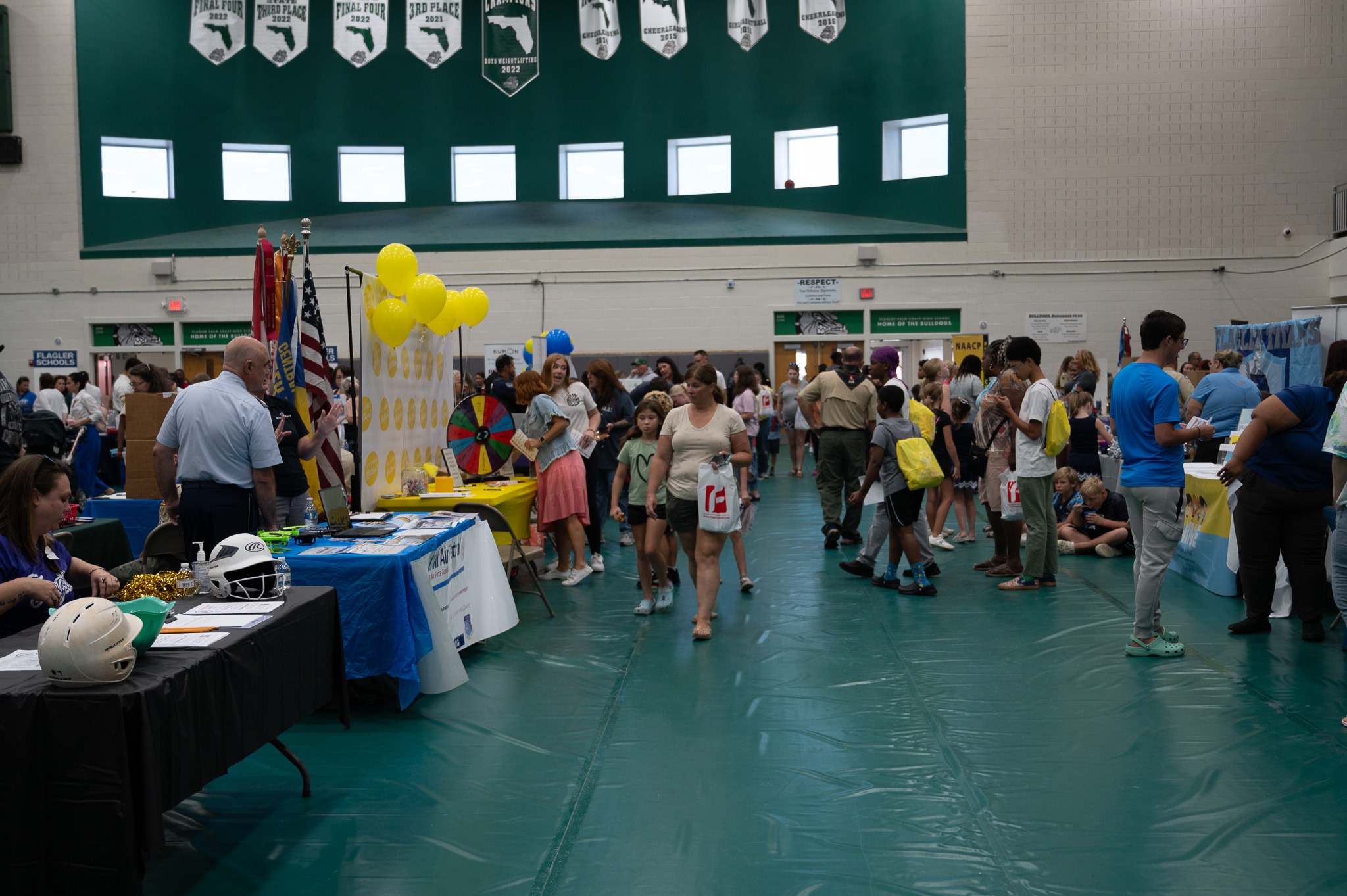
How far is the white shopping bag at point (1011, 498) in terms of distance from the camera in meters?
6.56

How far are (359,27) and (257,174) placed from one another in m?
4.83

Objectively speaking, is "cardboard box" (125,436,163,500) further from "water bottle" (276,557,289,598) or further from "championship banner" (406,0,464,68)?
"championship banner" (406,0,464,68)

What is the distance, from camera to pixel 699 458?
18.2ft

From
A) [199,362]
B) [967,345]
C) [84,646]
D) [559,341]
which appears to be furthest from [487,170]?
[84,646]

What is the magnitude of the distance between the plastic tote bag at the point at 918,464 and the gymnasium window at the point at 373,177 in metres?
13.1

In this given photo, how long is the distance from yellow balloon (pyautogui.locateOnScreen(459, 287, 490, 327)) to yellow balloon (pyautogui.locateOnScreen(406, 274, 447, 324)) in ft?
2.35

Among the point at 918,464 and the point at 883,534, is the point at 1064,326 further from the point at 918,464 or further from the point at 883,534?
the point at 918,464

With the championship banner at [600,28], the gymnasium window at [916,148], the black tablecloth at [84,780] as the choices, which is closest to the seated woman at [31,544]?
the black tablecloth at [84,780]

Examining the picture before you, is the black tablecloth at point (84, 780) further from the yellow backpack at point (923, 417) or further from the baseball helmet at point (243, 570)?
the yellow backpack at point (923, 417)

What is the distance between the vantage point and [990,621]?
19.3 ft

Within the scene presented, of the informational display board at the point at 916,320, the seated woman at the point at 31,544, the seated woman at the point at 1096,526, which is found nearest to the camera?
the seated woman at the point at 31,544

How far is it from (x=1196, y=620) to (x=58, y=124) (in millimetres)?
18140

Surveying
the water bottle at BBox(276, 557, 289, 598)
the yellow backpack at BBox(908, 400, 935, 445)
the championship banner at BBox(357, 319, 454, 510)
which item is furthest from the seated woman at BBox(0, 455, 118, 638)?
the yellow backpack at BBox(908, 400, 935, 445)

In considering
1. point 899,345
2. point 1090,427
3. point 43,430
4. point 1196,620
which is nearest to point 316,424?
point 43,430
